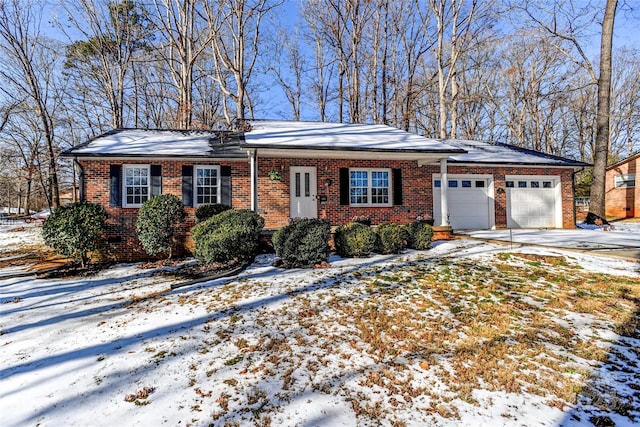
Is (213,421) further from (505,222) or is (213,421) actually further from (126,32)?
(126,32)

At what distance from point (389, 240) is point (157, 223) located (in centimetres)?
606

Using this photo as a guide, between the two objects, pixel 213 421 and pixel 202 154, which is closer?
pixel 213 421

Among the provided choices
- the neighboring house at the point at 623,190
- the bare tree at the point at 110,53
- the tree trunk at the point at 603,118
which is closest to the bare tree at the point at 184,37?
the bare tree at the point at 110,53

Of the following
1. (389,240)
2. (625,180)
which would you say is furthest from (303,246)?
(625,180)

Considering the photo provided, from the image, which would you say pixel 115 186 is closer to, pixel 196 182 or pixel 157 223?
pixel 196 182

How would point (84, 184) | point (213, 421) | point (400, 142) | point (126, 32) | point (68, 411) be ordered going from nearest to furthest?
point (213, 421) → point (68, 411) → point (84, 184) → point (400, 142) → point (126, 32)

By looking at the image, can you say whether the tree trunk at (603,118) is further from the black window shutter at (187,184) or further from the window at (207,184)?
the black window shutter at (187,184)

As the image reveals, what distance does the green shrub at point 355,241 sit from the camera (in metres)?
7.38

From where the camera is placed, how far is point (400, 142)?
10.6 m

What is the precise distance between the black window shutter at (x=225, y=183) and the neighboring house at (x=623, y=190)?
21622 mm

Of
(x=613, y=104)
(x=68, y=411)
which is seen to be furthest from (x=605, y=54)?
(x=68, y=411)

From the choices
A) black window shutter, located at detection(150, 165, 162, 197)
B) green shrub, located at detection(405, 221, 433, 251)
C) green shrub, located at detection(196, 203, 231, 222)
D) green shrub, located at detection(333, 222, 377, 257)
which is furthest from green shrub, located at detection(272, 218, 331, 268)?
black window shutter, located at detection(150, 165, 162, 197)

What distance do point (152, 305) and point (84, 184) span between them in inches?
252

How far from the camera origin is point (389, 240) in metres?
7.64
